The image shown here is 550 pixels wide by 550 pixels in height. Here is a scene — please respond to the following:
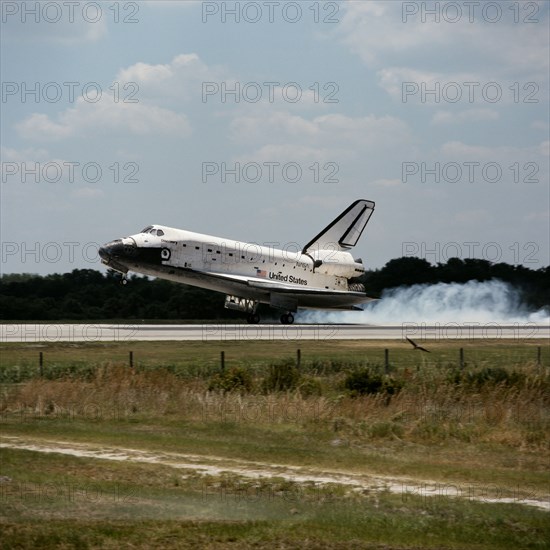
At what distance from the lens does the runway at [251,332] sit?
129 ft

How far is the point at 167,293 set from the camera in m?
69.0

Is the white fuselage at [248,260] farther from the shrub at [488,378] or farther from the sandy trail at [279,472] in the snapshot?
the sandy trail at [279,472]

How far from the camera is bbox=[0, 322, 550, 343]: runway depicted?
129 feet

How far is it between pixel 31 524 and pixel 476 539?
538 centimetres

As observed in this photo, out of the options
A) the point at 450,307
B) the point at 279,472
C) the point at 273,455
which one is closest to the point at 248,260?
the point at 450,307

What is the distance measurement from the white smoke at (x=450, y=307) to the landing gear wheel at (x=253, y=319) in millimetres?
7028

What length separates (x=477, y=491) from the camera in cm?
1366

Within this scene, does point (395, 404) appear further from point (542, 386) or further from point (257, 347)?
point (257, 347)

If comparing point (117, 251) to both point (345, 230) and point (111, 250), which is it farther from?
point (345, 230)

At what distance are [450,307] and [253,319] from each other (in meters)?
13.5

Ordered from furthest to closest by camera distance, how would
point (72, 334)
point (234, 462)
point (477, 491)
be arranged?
point (72, 334)
point (234, 462)
point (477, 491)

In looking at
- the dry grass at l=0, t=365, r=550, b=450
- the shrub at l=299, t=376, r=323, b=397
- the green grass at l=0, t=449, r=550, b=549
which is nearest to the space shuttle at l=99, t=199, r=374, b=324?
the dry grass at l=0, t=365, r=550, b=450

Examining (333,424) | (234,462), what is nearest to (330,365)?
(333,424)

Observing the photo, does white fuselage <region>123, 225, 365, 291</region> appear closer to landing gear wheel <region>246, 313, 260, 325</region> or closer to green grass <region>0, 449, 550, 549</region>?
landing gear wheel <region>246, 313, 260, 325</region>
